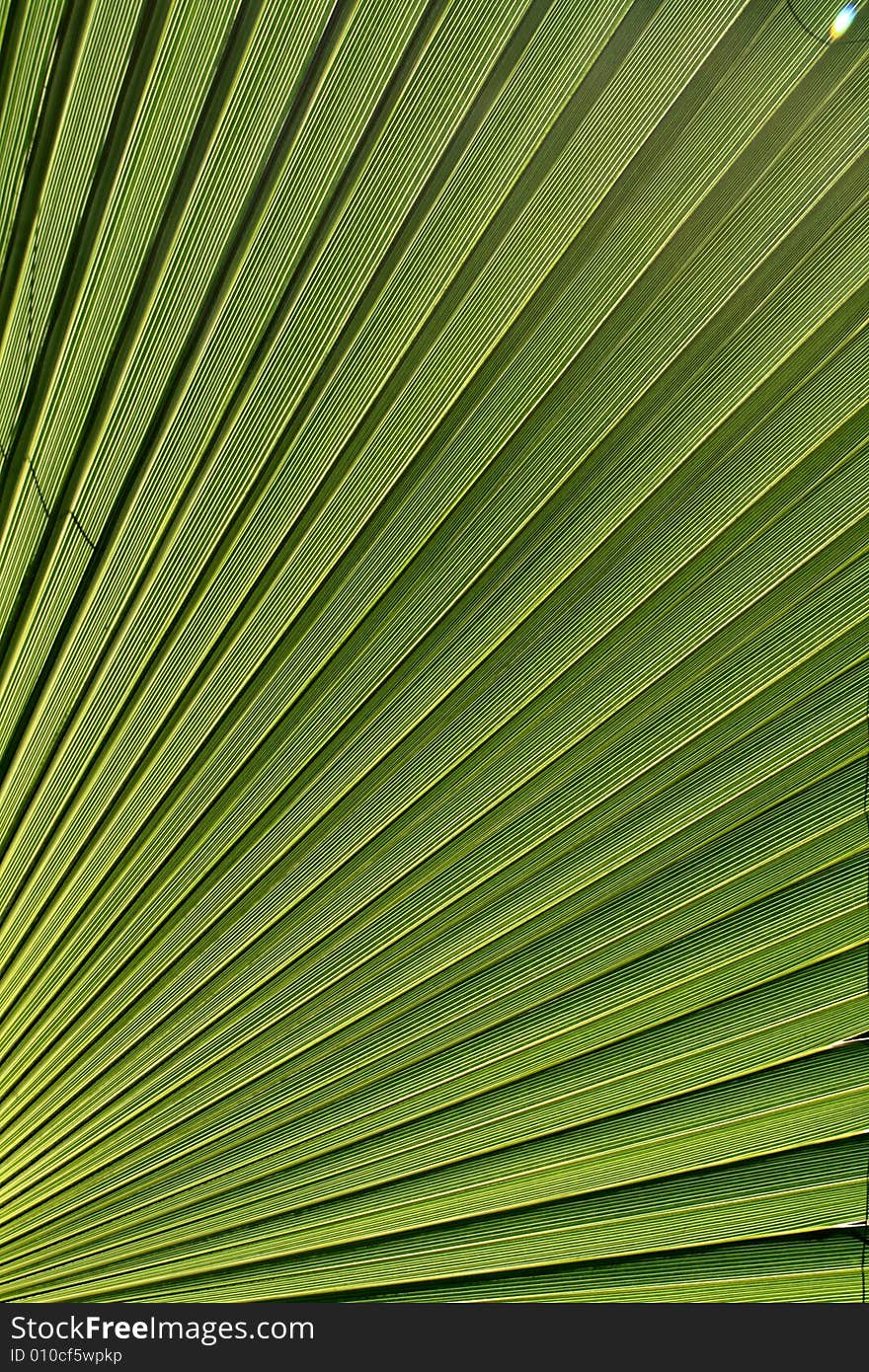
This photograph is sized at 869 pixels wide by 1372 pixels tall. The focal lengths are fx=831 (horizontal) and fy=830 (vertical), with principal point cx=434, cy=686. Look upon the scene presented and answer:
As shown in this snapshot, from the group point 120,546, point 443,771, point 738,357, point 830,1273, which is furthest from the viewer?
point 830,1273

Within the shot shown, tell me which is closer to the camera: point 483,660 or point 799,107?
point 799,107

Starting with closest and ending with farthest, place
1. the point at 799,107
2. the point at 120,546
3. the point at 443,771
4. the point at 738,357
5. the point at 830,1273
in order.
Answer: the point at 799,107 < the point at 738,357 < the point at 120,546 < the point at 443,771 < the point at 830,1273

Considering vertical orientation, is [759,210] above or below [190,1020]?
above

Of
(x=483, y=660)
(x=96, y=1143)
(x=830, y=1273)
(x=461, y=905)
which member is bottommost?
(x=830, y=1273)

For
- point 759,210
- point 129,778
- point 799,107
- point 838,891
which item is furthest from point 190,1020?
point 799,107

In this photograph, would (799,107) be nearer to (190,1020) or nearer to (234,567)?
(234,567)

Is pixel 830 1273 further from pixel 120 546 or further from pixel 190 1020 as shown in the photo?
pixel 120 546
